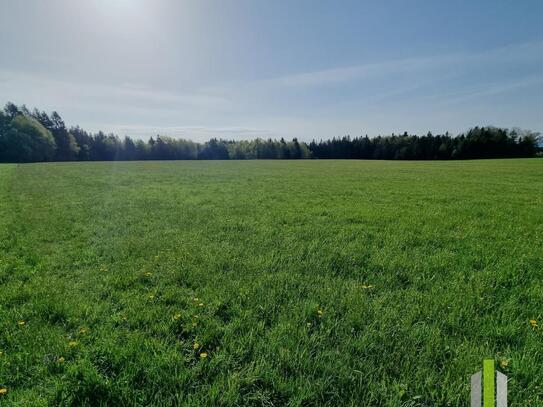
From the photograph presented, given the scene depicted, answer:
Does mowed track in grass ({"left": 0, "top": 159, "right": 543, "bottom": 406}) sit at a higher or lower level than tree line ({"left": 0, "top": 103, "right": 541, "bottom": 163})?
lower

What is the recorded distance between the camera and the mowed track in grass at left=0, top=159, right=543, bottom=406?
8.51ft

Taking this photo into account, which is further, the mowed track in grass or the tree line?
the tree line

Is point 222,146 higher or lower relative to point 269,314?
higher

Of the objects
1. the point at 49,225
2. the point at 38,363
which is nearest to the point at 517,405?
the point at 38,363

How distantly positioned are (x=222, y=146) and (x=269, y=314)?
108779 millimetres

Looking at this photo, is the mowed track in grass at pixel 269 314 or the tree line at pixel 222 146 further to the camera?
the tree line at pixel 222 146

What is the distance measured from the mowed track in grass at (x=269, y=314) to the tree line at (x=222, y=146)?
84.9m

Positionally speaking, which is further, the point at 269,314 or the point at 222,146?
the point at 222,146

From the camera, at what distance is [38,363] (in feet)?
9.39

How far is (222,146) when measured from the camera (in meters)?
109

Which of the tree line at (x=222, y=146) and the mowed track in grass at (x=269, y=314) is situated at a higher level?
the tree line at (x=222, y=146)

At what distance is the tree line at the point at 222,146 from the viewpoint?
7300 cm

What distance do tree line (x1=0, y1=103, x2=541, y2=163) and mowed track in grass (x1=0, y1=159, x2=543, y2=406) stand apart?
3344 inches

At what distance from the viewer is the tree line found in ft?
240
